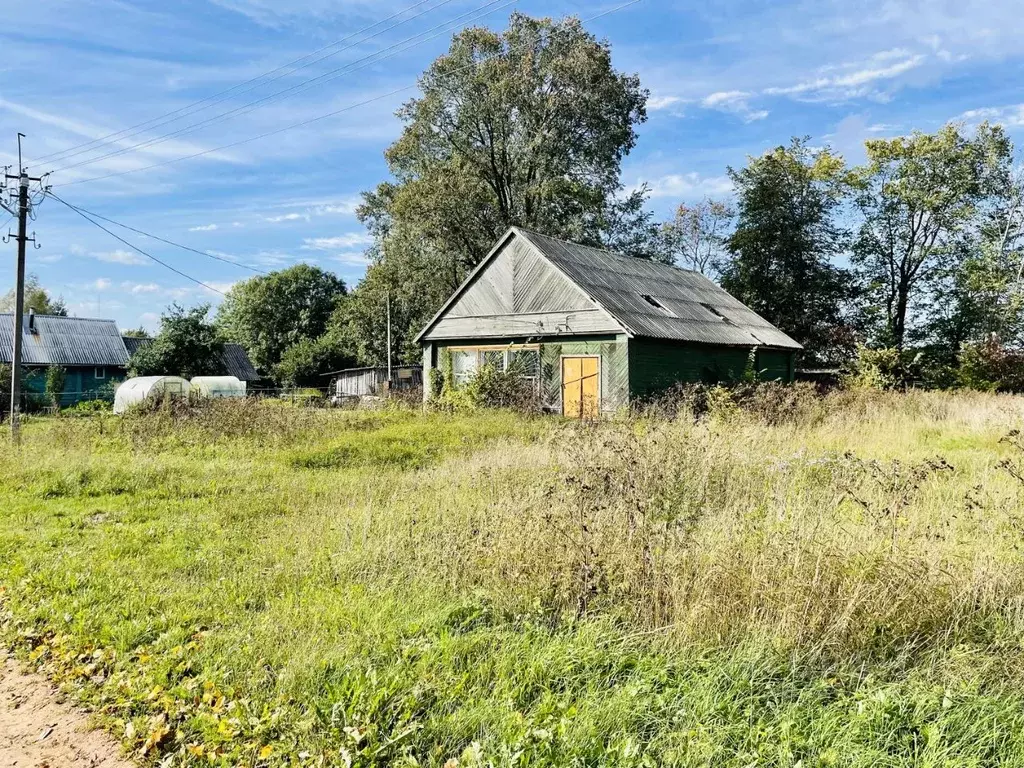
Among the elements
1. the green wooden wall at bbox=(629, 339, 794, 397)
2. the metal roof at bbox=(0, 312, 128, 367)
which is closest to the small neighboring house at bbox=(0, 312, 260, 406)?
the metal roof at bbox=(0, 312, 128, 367)

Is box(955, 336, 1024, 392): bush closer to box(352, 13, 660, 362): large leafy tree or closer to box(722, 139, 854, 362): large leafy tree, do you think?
box(722, 139, 854, 362): large leafy tree

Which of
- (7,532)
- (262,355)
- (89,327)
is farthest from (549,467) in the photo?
(262,355)

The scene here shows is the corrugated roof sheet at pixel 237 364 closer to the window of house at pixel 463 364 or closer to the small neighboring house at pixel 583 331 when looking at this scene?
the window of house at pixel 463 364

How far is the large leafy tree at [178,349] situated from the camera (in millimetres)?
36375

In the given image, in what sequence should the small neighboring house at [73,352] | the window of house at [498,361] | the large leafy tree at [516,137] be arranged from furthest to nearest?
the small neighboring house at [73,352] < the large leafy tree at [516,137] < the window of house at [498,361]

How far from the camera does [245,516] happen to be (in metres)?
7.64

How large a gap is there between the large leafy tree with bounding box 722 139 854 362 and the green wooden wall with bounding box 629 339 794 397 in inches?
423

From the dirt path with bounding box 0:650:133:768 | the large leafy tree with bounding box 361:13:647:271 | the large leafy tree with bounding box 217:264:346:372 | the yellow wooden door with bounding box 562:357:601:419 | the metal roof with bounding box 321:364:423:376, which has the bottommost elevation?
the dirt path with bounding box 0:650:133:768

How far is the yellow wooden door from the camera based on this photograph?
19.9 m

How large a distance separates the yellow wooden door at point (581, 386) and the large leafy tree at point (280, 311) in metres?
39.9

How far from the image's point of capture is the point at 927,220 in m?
34.5

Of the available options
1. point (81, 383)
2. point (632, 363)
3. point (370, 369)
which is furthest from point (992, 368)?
point (81, 383)

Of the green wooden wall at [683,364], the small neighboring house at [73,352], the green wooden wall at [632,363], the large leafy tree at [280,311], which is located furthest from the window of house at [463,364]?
the large leafy tree at [280,311]

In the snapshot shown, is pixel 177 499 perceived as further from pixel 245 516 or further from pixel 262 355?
pixel 262 355
